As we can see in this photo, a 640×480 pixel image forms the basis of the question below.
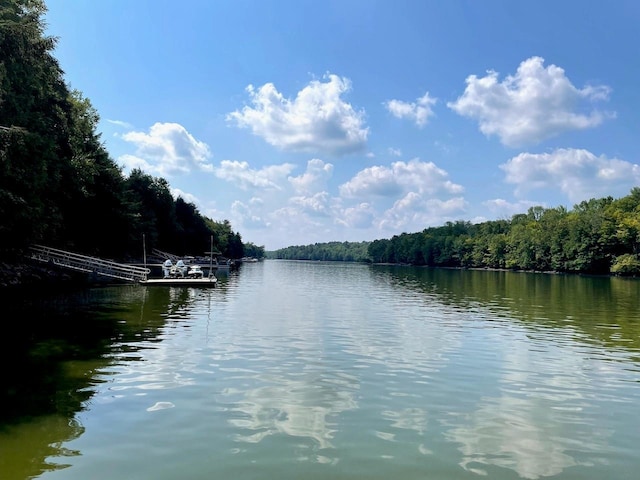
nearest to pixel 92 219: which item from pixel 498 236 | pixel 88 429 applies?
pixel 88 429

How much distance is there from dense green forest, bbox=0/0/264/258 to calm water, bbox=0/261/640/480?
9.37 m

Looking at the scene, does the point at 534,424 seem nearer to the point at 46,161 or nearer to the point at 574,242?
the point at 46,161

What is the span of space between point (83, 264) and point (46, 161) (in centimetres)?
1673

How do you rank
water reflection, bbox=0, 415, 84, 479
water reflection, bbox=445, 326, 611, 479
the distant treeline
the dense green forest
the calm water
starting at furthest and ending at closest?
1. the distant treeline
2. the dense green forest
3. water reflection, bbox=445, 326, 611, 479
4. the calm water
5. water reflection, bbox=0, 415, 84, 479

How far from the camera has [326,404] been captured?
1173cm

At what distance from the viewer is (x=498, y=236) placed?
16650 cm

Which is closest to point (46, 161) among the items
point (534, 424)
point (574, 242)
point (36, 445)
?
point (36, 445)

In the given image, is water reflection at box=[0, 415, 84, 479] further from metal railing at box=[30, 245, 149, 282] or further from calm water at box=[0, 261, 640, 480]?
metal railing at box=[30, 245, 149, 282]

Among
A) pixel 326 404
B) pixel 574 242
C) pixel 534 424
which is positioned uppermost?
pixel 574 242

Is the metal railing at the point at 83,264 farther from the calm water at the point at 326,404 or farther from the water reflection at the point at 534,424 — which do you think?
the water reflection at the point at 534,424

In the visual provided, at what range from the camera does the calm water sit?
8.39 m

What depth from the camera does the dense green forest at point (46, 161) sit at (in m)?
27.2

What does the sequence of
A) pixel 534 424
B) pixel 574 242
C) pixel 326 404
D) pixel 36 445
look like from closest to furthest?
pixel 36 445 < pixel 534 424 < pixel 326 404 < pixel 574 242

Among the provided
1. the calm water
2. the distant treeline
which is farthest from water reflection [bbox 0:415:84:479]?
the distant treeline
